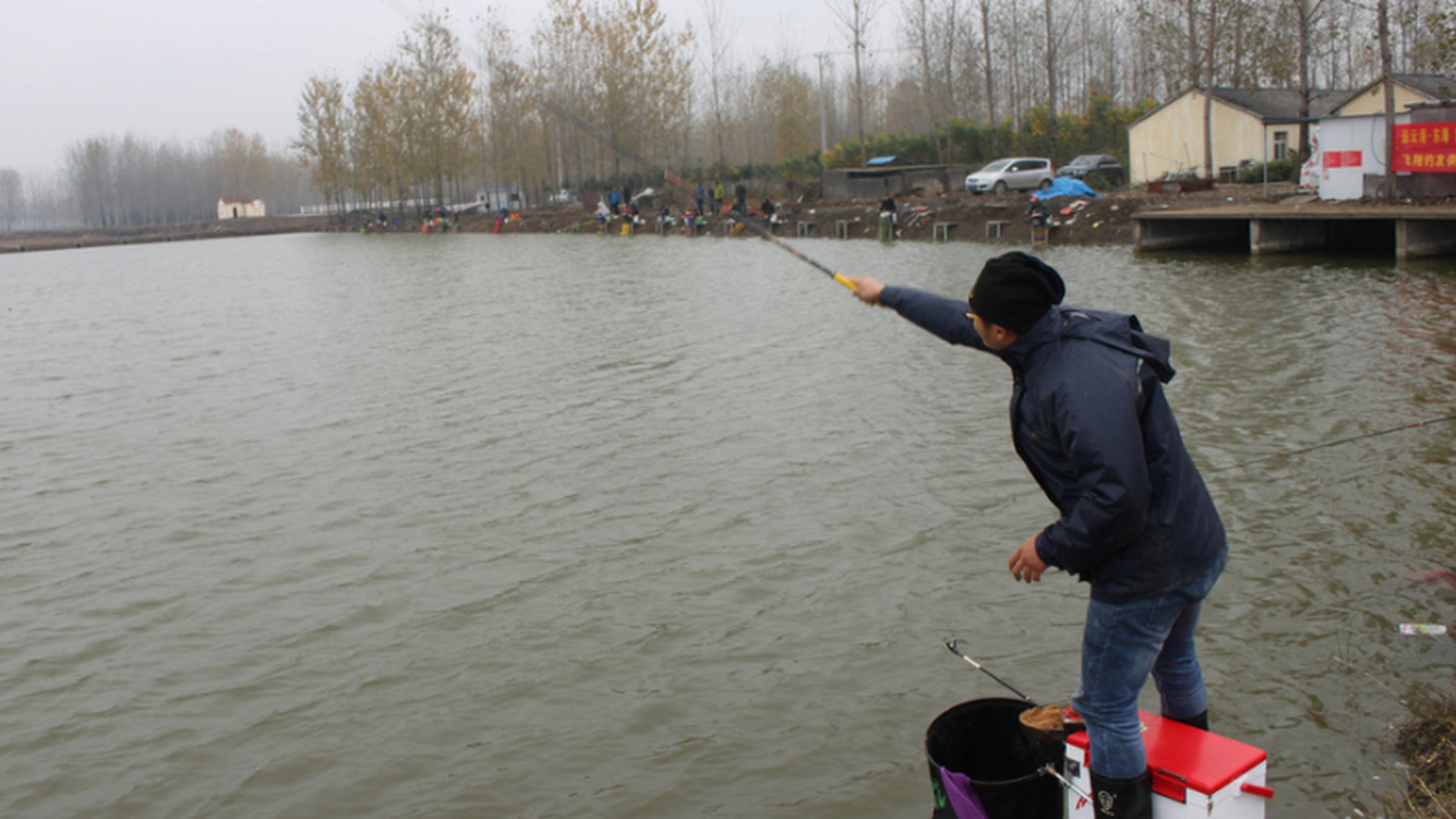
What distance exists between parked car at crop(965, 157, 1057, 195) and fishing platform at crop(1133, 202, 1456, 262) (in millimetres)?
15144

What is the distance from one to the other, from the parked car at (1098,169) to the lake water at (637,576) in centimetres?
3196

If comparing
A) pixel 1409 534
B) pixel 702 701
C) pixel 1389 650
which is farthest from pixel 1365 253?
pixel 702 701

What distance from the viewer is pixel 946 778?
3664 millimetres

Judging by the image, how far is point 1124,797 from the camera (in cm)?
339

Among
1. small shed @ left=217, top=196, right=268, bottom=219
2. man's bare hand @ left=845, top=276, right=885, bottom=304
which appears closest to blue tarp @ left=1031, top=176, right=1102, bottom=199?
Answer: man's bare hand @ left=845, top=276, right=885, bottom=304

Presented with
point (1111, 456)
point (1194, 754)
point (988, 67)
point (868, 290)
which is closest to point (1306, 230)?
point (868, 290)

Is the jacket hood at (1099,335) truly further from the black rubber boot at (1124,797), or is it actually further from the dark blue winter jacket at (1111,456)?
the black rubber boot at (1124,797)

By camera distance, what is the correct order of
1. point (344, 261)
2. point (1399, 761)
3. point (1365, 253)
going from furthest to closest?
point (344, 261) → point (1365, 253) → point (1399, 761)

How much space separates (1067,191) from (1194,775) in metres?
35.9

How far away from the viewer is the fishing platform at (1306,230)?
71.9 ft

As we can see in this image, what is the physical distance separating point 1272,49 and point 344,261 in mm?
36225

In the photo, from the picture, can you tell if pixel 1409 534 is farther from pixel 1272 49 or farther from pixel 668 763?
pixel 1272 49

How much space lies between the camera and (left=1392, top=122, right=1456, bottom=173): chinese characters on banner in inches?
899

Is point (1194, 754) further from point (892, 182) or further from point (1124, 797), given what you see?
point (892, 182)
